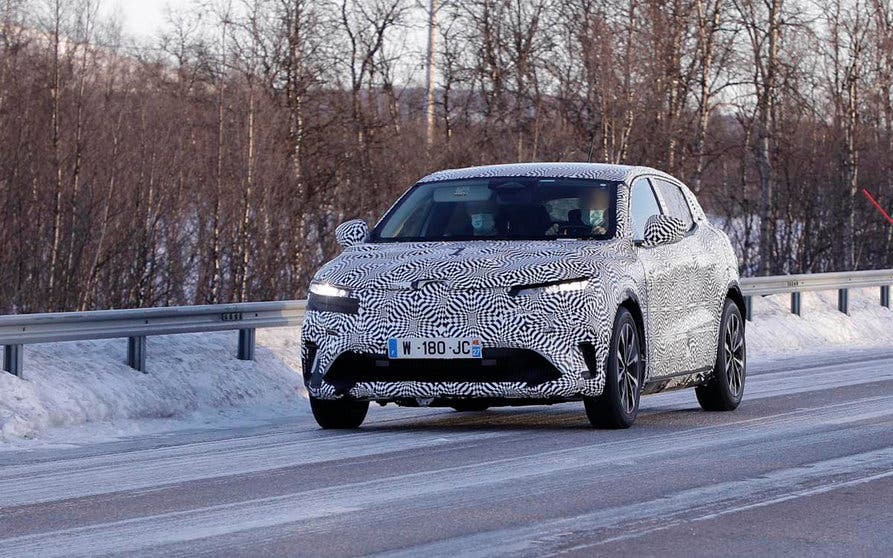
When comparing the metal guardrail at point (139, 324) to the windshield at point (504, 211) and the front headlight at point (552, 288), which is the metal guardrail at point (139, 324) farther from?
the front headlight at point (552, 288)

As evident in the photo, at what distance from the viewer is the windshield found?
1071 cm

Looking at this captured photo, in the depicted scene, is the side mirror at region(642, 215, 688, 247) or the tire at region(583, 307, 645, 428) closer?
the tire at region(583, 307, 645, 428)

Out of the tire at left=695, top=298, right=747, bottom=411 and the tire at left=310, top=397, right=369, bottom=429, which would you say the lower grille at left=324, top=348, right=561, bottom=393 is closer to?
the tire at left=310, top=397, right=369, bottom=429

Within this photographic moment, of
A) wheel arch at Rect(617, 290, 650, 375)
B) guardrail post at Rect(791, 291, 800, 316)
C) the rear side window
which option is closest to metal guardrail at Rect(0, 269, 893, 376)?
the rear side window

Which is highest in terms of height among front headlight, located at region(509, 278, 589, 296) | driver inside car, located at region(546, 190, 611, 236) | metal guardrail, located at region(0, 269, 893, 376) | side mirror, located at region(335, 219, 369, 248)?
driver inside car, located at region(546, 190, 611, 236)

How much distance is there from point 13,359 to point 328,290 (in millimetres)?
2647

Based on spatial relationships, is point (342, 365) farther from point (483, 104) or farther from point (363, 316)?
point (483, 104)

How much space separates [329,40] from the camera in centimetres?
3788

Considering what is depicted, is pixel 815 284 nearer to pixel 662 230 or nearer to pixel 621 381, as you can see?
pixel 662 230

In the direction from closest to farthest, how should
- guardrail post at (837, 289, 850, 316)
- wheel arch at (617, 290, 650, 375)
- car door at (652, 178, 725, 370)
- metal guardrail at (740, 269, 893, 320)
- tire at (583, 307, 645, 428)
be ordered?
tire at (583, 307, 645, 428)
wheel arch at (617, 290, 650, 375)
car door at (652, 178, 725, 370)
metal guardrail at (740, 269, 893, 320)
guardrail post at (837, 289, 850, 316)

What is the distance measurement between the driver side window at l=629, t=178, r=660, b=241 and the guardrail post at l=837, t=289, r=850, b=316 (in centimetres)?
1196

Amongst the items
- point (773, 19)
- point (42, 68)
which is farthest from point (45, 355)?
point (773, 19)

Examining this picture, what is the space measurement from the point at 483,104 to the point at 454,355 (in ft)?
104

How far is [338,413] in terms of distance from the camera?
34.8 feet
